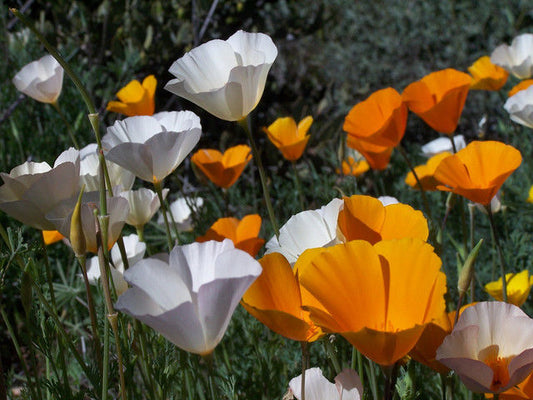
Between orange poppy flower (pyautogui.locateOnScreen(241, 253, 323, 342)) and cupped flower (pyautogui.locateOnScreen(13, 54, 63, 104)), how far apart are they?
2.88 feet

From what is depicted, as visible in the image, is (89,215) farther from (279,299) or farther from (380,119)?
(380,119)

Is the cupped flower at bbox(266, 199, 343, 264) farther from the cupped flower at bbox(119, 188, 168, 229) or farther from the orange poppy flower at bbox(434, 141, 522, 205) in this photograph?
the cupped flower at bbox(119, 188, 168, 229)

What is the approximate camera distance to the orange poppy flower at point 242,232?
118 centimetres

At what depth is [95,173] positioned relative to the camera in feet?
3.59

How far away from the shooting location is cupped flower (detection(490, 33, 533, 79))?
6.86 ft

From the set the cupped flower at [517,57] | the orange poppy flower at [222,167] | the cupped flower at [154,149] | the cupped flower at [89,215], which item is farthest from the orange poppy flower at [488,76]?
the cupped flower at [89,215]

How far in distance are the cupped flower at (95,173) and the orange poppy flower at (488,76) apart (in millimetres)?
1171

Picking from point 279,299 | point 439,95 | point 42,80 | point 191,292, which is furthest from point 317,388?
point 42,80

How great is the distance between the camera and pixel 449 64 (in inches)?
164

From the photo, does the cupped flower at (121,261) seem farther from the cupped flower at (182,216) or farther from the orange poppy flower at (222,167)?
the cupped flower at (182,216)

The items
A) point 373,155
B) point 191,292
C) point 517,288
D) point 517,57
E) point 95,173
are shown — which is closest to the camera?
point 191,292

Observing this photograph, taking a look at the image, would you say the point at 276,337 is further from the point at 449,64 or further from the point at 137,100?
the point at 449,64

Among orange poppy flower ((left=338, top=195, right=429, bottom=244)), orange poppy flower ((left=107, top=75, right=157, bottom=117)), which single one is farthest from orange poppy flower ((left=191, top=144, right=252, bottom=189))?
orange poppy flower ((left=338, top=195, right=429, bottom=244))

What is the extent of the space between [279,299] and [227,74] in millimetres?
382
